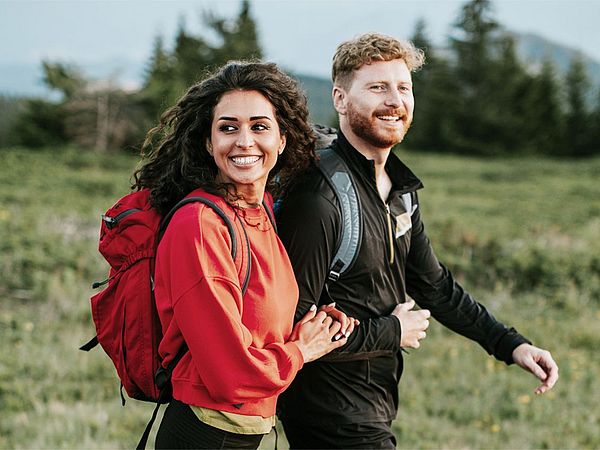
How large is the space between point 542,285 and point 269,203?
851 cm

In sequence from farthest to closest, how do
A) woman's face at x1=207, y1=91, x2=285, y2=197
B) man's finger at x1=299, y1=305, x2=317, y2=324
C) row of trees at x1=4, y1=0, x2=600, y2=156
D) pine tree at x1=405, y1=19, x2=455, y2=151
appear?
pine tree at x1=405, y1=19, x2=455, y2=151
row of trees at x1=4, y1=0, x2=600, y2=156
man's finger at x1=299, y1=305, x2=317, y2=324
woman's face at x1=207, y1=91, x2=285, y2=197

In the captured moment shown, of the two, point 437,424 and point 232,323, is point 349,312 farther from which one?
point 437,424

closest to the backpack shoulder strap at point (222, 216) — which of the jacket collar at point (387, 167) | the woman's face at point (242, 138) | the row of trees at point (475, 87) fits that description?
the woman's face at point (242, 138)

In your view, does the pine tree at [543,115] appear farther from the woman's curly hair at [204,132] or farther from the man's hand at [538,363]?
the woman's curly hair at [204,132]

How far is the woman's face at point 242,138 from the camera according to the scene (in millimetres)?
2299

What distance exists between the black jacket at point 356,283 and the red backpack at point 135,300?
1.37ft

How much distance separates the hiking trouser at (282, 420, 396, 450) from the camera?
2.71 m

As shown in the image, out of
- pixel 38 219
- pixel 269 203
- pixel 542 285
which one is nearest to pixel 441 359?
pixel 542 285

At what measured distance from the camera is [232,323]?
6.61ft

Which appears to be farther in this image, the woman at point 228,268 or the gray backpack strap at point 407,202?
the gray backpack strap at point 407,202

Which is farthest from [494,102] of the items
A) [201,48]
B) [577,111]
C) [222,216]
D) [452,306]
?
[222,216]

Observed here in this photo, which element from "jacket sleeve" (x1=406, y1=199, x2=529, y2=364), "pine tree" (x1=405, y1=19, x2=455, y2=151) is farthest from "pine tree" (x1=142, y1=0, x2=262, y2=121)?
"jacket sleeve" (x1=406, y1=199, x2=529, y2=364)

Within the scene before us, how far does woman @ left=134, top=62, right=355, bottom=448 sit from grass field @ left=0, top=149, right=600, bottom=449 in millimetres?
2974

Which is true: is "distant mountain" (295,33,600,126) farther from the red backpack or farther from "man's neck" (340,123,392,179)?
the red backpack
